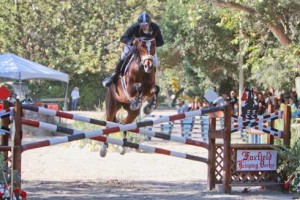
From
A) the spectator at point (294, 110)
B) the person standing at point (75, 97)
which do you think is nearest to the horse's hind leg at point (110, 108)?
the spectator at point (294, 110)

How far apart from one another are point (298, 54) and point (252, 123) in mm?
10005

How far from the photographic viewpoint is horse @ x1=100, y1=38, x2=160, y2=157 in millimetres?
11570

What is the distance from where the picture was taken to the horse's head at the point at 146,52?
11445 mm

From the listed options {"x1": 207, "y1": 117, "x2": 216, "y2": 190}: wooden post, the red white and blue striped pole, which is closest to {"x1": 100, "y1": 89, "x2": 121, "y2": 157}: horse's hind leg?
the red white and blue striped pole

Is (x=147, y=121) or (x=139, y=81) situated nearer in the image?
(x=147, y=121)

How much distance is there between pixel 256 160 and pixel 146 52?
277cm

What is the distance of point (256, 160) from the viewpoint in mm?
11930

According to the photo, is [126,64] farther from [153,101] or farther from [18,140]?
[18,140]

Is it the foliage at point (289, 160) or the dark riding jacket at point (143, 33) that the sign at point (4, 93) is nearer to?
the dark riding jacket at point (143, 33)

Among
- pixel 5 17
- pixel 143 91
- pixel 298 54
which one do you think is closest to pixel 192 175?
pixel 143 91

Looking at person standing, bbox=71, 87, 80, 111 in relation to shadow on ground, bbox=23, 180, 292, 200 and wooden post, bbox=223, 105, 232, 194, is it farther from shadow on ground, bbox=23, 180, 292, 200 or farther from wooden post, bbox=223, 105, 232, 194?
wooden post, bbox=223, 105, 232, 194

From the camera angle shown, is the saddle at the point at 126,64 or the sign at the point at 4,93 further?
the saddle at the point at 126,64

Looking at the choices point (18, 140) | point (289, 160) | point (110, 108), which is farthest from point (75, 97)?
point (18, 140)

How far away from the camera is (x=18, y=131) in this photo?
10.0 meters
